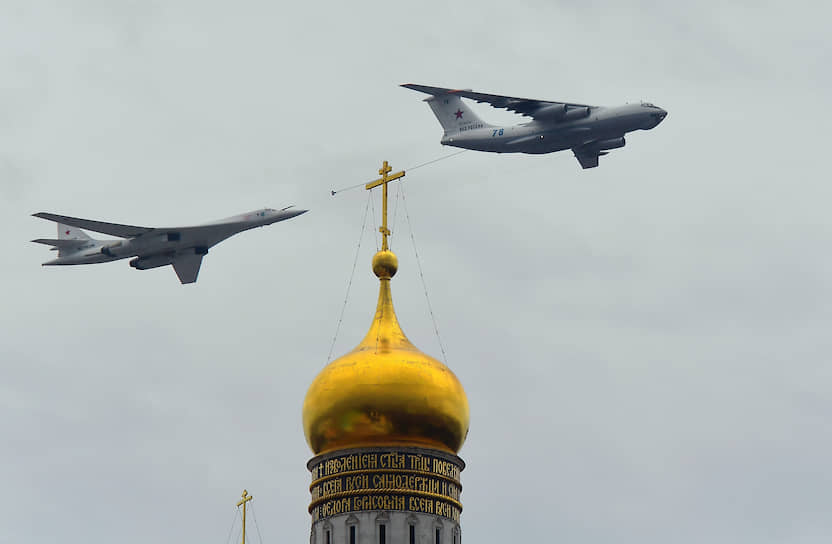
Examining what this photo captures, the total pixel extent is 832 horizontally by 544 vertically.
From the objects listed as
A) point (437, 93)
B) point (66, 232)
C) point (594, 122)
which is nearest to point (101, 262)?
point (66, 232)

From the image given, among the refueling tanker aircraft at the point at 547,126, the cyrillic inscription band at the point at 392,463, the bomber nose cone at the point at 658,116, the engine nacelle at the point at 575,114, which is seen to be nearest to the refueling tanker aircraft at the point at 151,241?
the refueling tanker aircraft at the point at 547,126

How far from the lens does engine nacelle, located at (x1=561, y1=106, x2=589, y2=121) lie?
85625mm

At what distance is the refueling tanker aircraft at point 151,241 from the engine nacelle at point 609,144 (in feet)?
42.8

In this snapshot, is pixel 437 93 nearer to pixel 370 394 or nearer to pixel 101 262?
pixel 101 262

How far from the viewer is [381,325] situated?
237ft

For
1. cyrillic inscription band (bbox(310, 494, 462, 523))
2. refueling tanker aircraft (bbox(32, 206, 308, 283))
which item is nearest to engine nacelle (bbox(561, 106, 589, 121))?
refueling tanker aircraft (bbox(32, 206, 308, 283))

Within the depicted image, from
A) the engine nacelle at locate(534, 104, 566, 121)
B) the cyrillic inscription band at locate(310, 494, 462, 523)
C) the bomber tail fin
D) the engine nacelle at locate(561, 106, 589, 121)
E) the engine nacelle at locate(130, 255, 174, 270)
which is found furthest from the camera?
the bomber tail fin

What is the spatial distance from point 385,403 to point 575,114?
22.4 meters

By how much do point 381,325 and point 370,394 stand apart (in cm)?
443

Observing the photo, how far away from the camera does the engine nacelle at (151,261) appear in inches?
3420

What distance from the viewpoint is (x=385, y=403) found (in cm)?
6812

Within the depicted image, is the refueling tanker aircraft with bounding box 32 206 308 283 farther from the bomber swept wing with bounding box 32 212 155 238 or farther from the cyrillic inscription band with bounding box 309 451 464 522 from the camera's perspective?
the cyrillic inscription band with bounding box 309 451 464 522

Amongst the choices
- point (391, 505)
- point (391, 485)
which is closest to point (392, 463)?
point (391, 485)

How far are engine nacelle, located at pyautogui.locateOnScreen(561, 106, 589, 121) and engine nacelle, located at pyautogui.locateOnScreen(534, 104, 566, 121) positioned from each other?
7.8 inches
